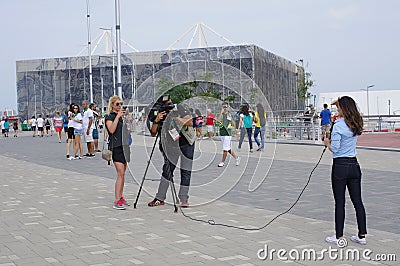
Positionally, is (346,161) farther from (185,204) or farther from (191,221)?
(185,204)

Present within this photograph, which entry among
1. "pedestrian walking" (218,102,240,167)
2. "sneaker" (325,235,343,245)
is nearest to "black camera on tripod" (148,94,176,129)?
"sneaker" (325,235,343,245)

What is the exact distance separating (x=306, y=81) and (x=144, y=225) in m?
45.5

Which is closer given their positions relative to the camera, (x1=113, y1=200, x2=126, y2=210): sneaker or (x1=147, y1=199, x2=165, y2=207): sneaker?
(x1=113, y1=200, x2=126, y2=210): sneaker

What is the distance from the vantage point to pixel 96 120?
789 inches

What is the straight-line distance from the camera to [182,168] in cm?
886

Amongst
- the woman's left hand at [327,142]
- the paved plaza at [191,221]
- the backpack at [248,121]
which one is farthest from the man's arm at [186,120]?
the backpack at [248,121]

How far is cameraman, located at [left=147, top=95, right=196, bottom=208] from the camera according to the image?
340 inches

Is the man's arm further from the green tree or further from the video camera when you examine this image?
the green tree

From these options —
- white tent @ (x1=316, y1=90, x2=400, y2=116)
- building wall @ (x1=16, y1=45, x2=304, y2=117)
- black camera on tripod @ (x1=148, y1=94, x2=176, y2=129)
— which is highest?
building wall @ (x1=16, y1=45, x2=304, y2=117)

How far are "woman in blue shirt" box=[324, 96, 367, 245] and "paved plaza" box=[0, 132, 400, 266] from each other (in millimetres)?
277

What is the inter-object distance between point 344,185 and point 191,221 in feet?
7.67

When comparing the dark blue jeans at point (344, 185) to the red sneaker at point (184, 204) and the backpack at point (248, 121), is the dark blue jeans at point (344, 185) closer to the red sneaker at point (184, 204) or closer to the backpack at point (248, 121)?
the red sneaker at point (184, 204)

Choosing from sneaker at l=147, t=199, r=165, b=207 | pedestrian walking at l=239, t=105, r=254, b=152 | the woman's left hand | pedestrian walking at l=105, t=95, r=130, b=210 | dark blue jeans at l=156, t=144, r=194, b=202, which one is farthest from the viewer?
pedestrian walking at l=239, t=105, r=254, b=152

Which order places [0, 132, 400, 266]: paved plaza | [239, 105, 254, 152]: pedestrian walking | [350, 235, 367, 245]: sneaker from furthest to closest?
[239, 105, 254, 152]: pedestrian walking, [350, 235, 367, 245]: sneaker, [0, 132, 400, 266]: paved plaza
